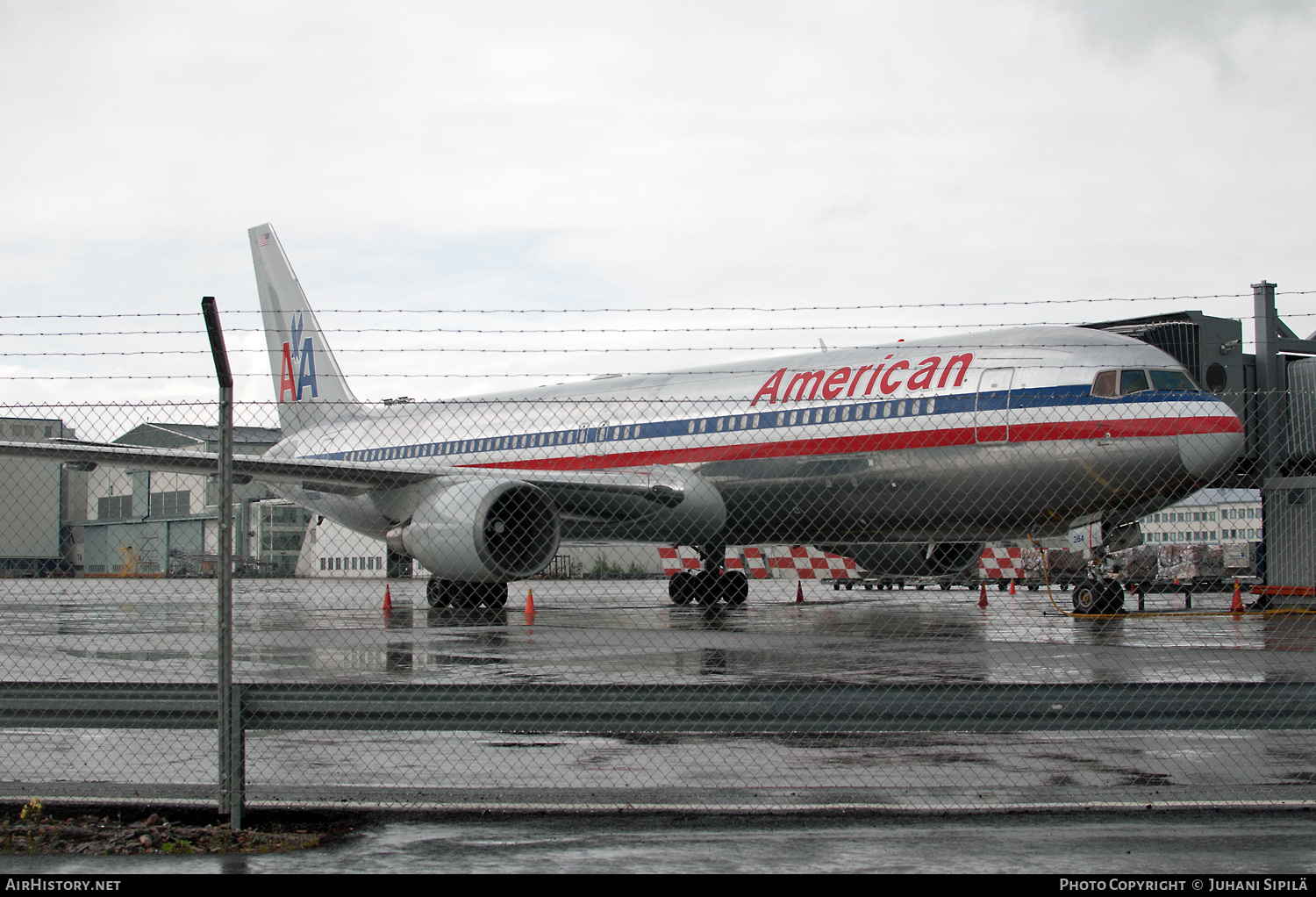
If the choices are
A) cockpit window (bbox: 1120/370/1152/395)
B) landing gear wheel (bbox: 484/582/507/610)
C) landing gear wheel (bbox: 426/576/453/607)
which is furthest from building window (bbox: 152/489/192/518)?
cockpit window (bbox: 1120/370/1152/395)

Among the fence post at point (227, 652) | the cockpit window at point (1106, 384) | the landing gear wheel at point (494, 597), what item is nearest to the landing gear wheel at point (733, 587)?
the landing gear wheel at point (494, 597)

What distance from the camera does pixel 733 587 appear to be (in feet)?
60.0

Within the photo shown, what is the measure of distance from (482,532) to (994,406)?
246 inches

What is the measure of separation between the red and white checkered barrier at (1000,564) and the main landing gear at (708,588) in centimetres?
731

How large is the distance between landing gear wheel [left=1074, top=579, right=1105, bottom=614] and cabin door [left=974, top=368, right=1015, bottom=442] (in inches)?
97.9

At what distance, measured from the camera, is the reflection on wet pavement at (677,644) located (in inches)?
335

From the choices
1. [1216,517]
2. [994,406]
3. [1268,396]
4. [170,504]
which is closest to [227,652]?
[994,406]

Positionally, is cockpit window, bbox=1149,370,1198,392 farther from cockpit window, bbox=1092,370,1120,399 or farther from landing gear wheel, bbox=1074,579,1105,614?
landing gear wheel, bbox=1074,579,1105,614

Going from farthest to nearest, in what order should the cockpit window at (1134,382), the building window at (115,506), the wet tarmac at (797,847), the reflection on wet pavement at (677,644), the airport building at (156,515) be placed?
the building window at (115,506), the airport building at (156,515), the cockpit window at (1134,382), the reflection on wet pavement at (677,644), the wet tarmac at (797,847)

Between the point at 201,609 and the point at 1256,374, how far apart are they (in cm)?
1815

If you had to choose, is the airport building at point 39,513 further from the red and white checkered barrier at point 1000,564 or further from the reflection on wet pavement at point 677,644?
the red and white checkered barrier at point 1000,564

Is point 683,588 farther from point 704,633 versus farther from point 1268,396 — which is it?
point 1268,396

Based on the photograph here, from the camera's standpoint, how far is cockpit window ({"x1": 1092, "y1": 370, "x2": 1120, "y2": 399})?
1291 cm
